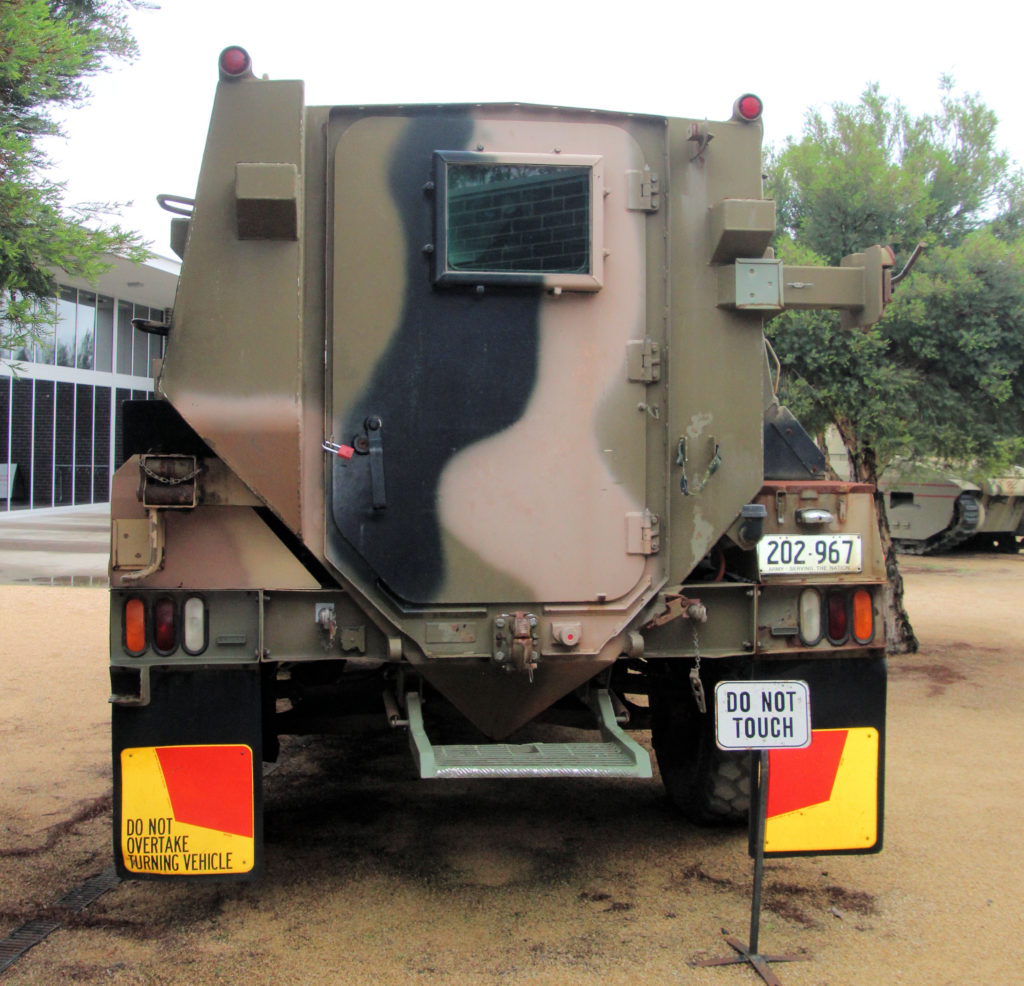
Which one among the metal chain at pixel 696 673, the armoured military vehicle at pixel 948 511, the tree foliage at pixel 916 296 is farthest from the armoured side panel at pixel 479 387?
the armoured military vehicle at pixel 948 511

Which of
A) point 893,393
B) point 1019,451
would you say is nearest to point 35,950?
point 893,393

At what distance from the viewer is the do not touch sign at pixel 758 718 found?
4027mm

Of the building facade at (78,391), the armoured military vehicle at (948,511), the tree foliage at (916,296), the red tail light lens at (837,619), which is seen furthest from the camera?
the building facade at (78,391)

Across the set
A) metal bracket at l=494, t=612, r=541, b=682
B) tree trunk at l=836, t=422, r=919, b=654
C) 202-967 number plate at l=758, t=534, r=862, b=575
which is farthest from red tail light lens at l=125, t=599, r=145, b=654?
tree trunk at l=836, t=422, r=919, b=654

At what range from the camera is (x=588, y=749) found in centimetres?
433

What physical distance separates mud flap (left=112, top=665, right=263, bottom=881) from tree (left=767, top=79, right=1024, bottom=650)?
596 centimetres

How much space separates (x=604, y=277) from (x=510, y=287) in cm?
36

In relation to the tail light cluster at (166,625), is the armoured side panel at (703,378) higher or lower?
higher

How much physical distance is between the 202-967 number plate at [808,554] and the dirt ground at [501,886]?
132cm

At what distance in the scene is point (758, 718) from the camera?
405 centimetres

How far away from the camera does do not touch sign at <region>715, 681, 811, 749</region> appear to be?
4.03 m

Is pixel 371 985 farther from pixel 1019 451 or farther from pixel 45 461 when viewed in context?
pixel 45 461

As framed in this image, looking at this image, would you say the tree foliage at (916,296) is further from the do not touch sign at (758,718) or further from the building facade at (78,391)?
the building facade at (78,391)

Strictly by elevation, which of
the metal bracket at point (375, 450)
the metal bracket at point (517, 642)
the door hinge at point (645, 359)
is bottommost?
the metal bracket at point (517, 642)
